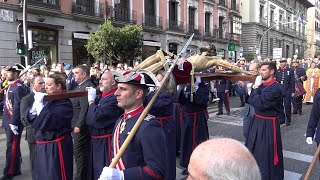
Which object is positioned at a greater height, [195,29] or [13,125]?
[195,29]

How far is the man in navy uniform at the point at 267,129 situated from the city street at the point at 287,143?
0.74 m

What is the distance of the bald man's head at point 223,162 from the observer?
1.44 metres

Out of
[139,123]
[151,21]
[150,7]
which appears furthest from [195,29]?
[139,123]

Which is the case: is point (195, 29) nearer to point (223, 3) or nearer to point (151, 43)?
point (223, 3)

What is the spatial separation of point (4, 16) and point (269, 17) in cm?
3977

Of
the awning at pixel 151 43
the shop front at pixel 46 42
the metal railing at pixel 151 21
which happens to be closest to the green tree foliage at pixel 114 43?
the shop front at pixel 46 42

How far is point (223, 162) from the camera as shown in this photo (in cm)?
145

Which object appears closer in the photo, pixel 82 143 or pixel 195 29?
pixel 82 143

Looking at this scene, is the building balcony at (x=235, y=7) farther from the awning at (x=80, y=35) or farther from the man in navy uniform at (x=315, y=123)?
the man in navy uniform at (x=315, y=123)

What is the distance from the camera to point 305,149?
7.16 m

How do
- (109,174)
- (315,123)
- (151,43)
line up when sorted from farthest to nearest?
1. (151,43)
2. (315,123)
3. (109,174)

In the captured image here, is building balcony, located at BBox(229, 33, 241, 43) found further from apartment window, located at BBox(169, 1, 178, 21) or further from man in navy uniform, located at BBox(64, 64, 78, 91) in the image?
man in navy uniform, located at BBox(64, 64, 78, 91)

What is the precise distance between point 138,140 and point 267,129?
2957 millimetres

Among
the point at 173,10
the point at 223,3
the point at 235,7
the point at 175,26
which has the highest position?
the point at 235,7
